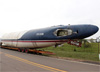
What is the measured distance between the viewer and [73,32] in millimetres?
12719

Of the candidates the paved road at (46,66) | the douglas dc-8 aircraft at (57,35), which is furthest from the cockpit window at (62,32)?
the paved road at (46,66)

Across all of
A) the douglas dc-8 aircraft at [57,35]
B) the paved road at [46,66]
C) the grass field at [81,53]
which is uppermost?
the douglas dc-8 aircraft at [57,35]

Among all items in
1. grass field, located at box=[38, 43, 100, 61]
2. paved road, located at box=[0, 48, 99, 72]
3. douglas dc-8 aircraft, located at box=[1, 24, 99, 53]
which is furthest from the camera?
grass field, located at box=[38, 43, 100, 61]

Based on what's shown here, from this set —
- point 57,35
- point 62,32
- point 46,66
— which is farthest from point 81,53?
point 46,66

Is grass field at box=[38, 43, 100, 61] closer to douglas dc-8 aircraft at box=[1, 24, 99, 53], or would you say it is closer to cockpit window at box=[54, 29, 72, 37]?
douglas dc-8 aircraft at box=[1, 24, 99, 53]

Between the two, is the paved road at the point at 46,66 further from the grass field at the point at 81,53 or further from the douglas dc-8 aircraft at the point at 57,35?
the douglas dc-8 aircraft at the point at 57,35

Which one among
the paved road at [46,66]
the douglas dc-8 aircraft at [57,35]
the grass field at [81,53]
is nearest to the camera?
the paved road at [46,66]

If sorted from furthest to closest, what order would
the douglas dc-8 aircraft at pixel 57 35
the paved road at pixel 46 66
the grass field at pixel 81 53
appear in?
1. the grass field at pixel 81 53
2. the douglas dc-8 aircraft at pixel 57 35
3. the paved road at pixel 46 66

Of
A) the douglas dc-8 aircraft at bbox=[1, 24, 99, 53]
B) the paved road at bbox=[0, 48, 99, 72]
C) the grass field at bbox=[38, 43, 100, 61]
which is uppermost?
the douglas dc-8 aircraft at bbox=[1, 24, 99, 53]

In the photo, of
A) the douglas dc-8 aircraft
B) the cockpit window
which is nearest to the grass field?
the douglas dc-8 aircraft

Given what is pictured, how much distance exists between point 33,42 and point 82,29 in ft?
24.2

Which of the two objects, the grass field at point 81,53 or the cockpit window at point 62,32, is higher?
the cockpit window at point 62,32

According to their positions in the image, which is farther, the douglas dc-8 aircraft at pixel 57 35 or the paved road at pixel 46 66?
the douglas dc-8 aircraft at pixel 57 35

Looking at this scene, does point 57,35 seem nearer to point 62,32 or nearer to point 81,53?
point 62,32
